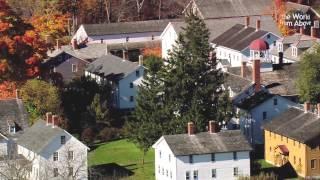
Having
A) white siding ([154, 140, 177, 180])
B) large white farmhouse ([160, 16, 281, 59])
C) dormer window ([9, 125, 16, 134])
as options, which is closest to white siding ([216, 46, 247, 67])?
large white farmhouse ([160, 16, 281, 59])

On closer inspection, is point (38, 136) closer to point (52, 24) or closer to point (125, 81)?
point (125, 81)

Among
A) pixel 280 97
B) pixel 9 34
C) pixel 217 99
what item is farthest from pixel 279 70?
pixel 9 34

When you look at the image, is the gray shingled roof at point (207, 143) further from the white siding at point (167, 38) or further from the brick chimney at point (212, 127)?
the white siding at point (167, 38)

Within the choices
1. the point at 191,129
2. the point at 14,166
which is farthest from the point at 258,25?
the point at 14,166

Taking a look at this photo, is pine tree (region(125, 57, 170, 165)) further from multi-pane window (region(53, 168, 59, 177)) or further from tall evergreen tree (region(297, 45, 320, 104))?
tall evergreen tree (region(297, 45, 320, 104))

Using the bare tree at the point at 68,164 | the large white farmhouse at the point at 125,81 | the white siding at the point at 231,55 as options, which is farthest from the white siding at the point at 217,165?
the white siding at the point at 231,55
